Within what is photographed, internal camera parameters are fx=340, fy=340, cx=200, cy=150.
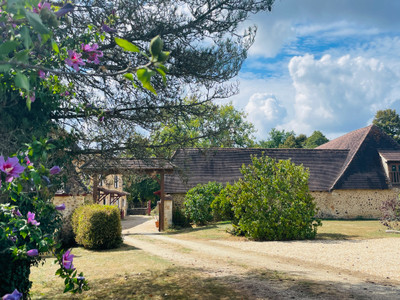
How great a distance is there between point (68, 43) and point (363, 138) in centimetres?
2578

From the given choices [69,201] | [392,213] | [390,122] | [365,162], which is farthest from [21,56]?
[390,122]

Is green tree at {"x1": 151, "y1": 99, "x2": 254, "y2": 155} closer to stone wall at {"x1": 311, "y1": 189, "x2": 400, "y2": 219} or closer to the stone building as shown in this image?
the stone building

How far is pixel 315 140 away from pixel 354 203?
2716 centimetres

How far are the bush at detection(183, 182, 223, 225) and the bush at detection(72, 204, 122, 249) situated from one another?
748cm

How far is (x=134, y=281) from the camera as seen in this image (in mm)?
6781

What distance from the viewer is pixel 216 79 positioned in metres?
6.51

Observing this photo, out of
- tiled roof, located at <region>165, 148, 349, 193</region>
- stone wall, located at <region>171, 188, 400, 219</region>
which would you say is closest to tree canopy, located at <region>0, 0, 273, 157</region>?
tiled roof, located at <region>165, 148, 349, 193</region>

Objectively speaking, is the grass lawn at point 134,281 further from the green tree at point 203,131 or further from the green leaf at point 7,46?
the green leaf at point 7,46

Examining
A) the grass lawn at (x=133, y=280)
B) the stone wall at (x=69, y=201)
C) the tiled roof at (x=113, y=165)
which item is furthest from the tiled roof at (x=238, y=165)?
the tiled roof at (x=113, y=165)

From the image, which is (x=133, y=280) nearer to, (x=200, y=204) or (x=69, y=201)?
(x=69, y=201)

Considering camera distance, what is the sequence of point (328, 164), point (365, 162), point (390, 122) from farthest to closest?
point (390, 122), point (328, 164), point (365, 162)

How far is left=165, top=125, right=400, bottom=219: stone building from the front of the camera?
2291 centimetres

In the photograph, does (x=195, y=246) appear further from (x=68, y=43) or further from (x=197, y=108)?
(x=68, y=43)

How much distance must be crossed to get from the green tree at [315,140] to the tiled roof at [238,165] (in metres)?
22.4
